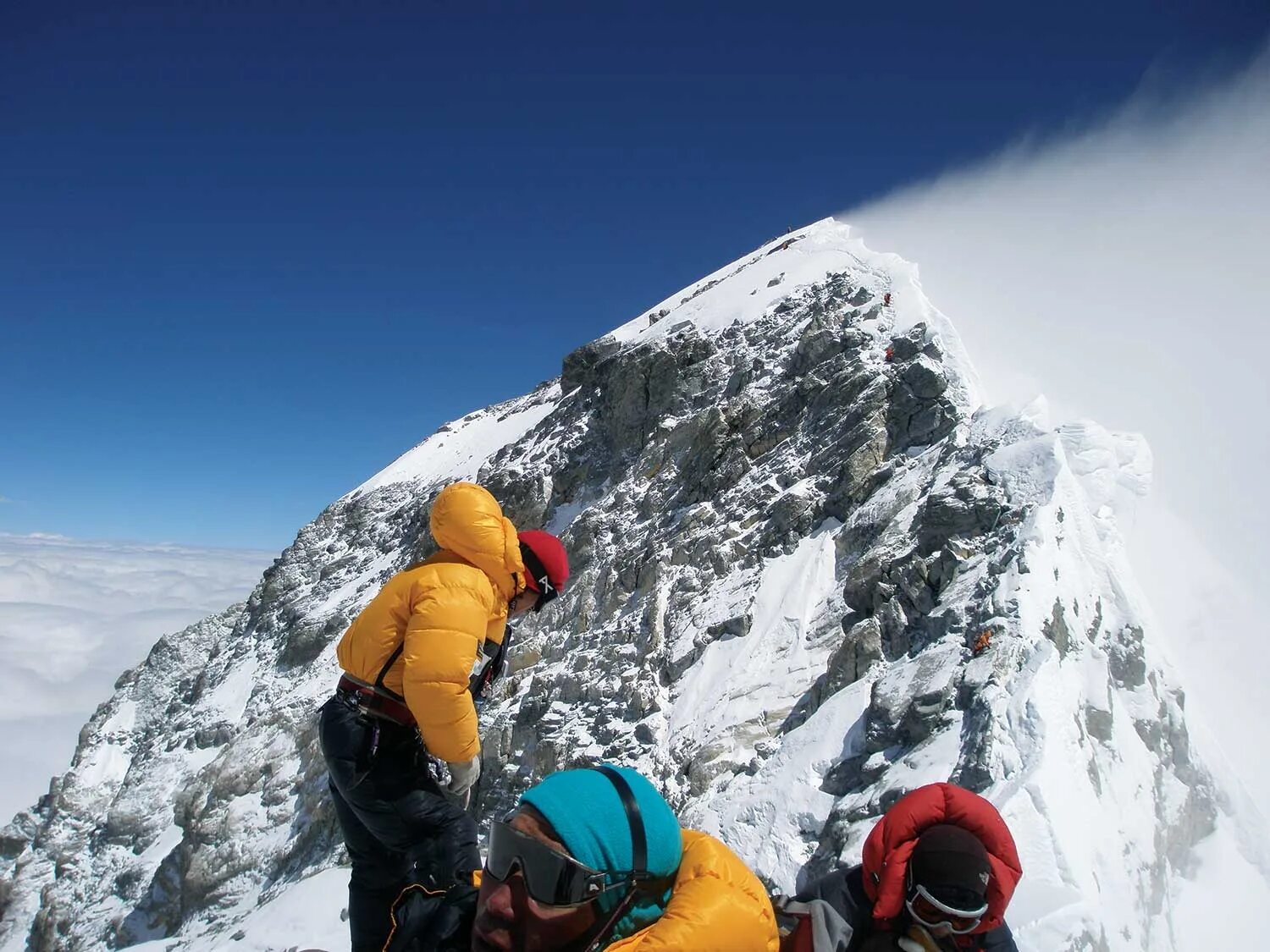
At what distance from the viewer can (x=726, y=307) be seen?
98.3ft

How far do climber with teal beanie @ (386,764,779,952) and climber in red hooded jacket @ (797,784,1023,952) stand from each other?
4.52 ft

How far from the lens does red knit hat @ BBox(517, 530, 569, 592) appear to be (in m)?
4.48

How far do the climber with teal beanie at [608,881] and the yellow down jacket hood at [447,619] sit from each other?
1.92 metres

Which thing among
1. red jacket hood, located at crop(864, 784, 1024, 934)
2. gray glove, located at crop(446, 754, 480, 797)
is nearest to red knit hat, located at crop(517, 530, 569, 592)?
gray glove, located at crop(446, 754, 480, 797)

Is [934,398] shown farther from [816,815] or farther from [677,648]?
[816,815]

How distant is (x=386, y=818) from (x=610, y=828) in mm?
3024

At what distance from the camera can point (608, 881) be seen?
1.84m

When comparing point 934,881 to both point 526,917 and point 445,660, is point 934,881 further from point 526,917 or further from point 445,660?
point 445,660

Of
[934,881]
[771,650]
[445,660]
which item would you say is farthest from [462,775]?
[771,650]

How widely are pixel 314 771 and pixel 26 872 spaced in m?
26.1

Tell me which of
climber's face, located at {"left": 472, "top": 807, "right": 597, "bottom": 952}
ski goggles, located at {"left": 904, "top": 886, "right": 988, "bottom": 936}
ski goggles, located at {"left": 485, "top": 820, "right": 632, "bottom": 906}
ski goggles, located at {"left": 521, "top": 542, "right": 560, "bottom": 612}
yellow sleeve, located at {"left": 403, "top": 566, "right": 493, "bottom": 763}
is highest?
ski goggles, located at {"left": 521, "top": 542, "right": 560, "bottom": 612}

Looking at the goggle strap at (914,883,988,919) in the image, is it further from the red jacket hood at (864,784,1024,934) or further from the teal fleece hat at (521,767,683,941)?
the teal fleece hat at (521,767,683,941)

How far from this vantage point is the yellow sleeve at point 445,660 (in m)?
3.77

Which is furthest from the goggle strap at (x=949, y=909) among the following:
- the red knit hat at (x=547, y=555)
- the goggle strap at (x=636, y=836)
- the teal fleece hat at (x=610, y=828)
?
the red knit hat at (x=547, y=555)
